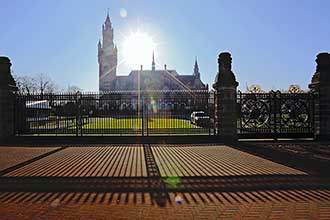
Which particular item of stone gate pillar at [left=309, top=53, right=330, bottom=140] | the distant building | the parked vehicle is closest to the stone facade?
the distant building

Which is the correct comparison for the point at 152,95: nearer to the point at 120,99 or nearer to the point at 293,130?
the point at 120,99

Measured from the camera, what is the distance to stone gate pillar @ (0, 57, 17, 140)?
1950 centimetres

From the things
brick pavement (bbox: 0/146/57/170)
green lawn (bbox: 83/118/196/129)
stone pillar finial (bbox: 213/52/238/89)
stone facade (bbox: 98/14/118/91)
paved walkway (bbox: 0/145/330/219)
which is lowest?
paved walkway (bbox: 0/145/330/219)

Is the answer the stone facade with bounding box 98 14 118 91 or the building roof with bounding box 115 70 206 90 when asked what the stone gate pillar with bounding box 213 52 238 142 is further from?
the stone facade with bounding box 98 14 118 91

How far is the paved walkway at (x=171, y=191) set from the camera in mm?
6629

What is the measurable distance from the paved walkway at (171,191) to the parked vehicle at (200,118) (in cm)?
812

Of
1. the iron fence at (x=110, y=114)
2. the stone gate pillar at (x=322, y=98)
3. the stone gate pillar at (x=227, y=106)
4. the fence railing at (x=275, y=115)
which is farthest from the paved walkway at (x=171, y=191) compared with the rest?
the stone gate pillar at (x=322, y=98)

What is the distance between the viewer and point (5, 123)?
19.5 meters

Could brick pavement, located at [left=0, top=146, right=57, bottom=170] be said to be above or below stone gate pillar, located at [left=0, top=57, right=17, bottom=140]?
below

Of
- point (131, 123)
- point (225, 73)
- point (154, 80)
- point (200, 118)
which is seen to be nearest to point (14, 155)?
point (131, 123)

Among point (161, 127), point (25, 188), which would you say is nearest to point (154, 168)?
point (25, 188)

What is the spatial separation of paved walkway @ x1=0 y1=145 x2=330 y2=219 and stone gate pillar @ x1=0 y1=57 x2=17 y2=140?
7042 millimetres

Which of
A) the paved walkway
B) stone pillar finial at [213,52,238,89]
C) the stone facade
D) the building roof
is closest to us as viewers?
the paved walkway

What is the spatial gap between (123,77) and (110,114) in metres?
98.6
